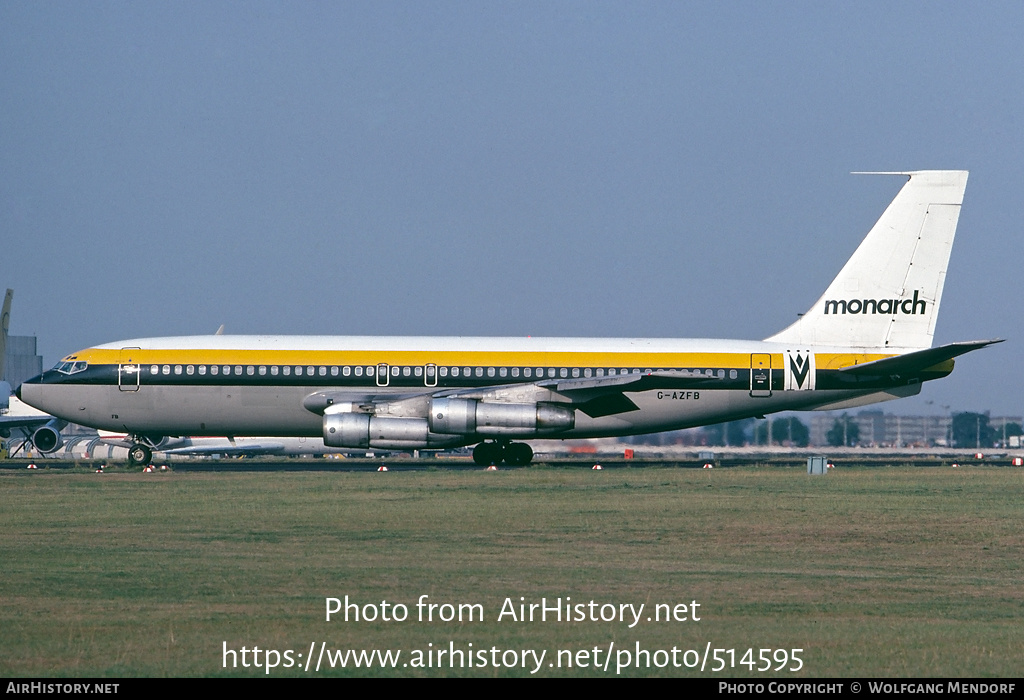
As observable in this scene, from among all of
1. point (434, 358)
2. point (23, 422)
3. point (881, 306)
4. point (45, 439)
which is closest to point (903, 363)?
point (881, 306)

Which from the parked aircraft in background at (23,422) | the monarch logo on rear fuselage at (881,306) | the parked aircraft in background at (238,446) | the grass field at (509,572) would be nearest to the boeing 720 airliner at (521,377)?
the monarch logo on rear fuselage at (881,306)

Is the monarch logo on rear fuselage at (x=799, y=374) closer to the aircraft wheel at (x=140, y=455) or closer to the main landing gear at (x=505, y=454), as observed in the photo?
the main landing gear at (x=505, y=454)

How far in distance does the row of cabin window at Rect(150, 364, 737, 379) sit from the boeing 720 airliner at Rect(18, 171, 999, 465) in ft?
0.16

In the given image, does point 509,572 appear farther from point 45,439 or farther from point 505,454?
point 45,439

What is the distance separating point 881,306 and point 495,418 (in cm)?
1528

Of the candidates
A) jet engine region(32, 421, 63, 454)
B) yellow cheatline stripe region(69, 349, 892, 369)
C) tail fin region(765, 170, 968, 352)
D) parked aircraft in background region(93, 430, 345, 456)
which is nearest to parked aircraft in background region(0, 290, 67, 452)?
jet engine region(32, 421, 63, 454)

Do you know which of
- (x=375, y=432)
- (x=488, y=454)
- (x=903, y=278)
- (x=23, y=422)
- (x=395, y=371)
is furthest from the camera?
(x=23, y=422)

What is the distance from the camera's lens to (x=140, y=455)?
44.2m

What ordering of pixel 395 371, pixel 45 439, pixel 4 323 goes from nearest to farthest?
pixel 395 371
pixel 45 439
pixel 4 323

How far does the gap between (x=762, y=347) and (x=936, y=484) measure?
405 inches

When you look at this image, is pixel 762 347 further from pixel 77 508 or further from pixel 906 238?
pixel 77 508

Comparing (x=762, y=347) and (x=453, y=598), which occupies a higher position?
(x=762, y=347)
